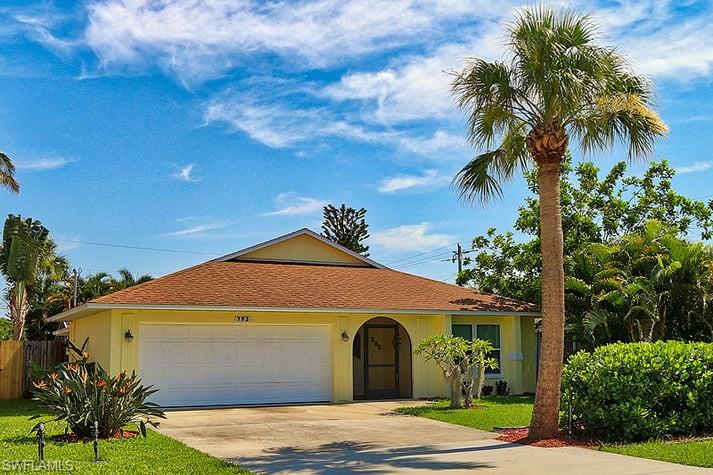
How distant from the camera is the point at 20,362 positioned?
24219 millimetres

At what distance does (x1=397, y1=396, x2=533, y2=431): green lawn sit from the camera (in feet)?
49.9

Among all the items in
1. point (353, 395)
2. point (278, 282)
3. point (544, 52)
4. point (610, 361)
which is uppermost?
point (544, 52)

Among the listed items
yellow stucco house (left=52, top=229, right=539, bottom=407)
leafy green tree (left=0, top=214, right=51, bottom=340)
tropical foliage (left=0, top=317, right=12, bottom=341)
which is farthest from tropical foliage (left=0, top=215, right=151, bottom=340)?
yellow stucco house (left=52, top=229, right=539, bottom=407)

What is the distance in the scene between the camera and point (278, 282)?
21.6 m

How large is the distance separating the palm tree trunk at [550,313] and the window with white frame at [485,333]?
9.60 m

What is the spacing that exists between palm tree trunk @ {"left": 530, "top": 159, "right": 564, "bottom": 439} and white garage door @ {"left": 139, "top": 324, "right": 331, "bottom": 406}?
898cm

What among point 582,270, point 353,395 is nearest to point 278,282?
point 353,395

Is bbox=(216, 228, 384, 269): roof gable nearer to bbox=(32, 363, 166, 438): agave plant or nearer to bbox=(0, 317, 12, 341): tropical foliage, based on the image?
bbox=(32, 363, 166, 438): agave plant

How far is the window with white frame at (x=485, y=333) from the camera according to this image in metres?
22.6

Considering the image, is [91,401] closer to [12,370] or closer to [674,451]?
[674,451]

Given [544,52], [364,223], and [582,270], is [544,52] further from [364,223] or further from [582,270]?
[364,223]

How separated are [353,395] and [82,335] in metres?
8.48

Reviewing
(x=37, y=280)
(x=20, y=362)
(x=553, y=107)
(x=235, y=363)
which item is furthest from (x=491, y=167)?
(x=37, y=280)

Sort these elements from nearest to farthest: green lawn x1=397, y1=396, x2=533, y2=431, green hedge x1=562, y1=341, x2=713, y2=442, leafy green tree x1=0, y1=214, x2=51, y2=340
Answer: green hedge x1=562, y1=341, x2=713, y2=442
green lawn x1=397, y1=396, x2=533, y2=431
leafy green tree x1=0, y1=214, x2=51, y2=340
